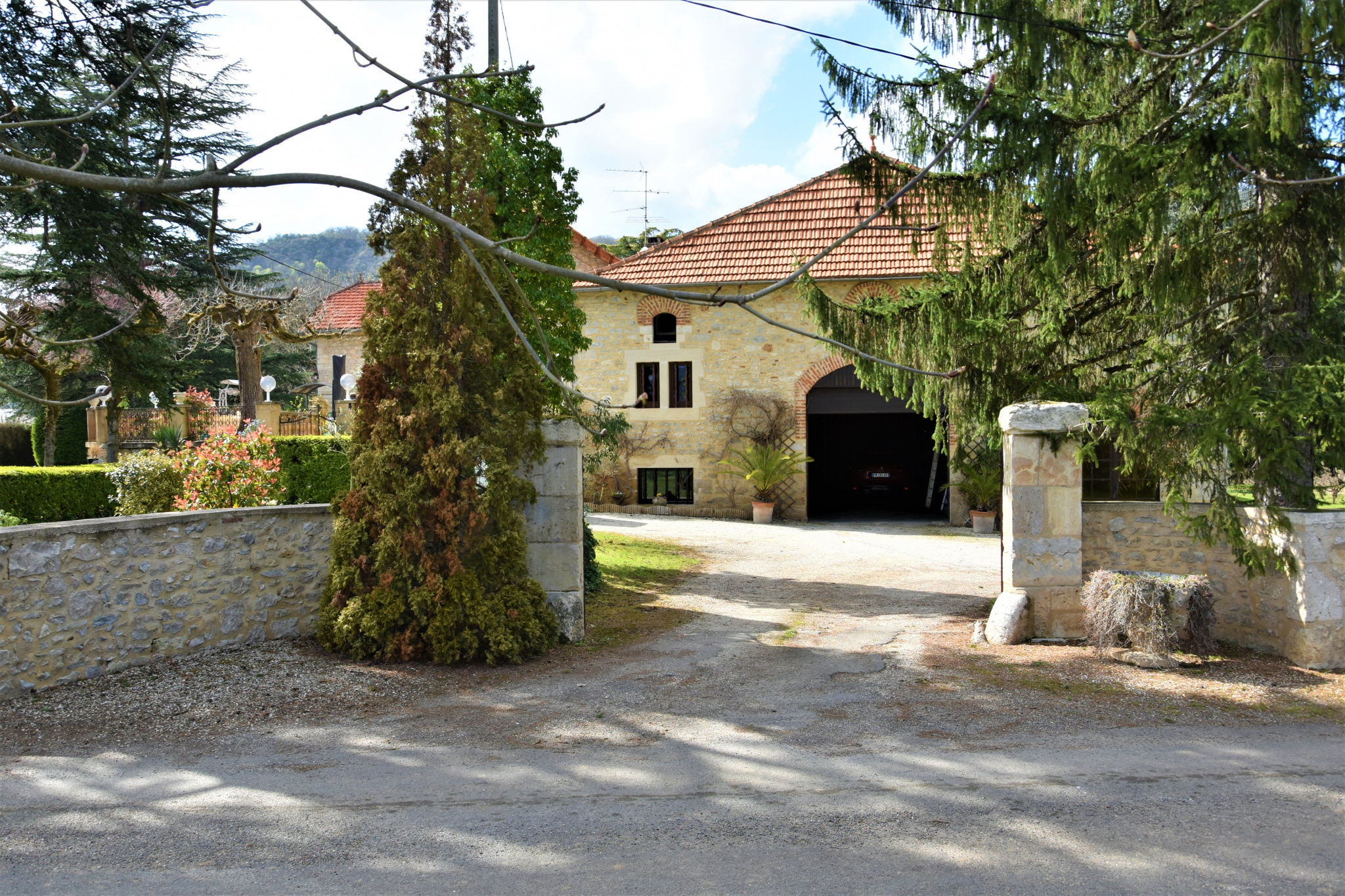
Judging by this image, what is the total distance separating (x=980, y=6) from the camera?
723cm

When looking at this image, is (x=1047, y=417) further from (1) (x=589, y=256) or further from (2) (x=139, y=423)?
(2) (x=139, y=423)

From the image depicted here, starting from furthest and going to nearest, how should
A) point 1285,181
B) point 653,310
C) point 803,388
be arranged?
1. point 653,310
2. point 803,388
3. point 1285,181

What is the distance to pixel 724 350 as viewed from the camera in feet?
60.1

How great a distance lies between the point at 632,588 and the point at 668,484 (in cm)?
878

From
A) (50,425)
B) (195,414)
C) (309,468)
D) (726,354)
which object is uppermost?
(726,354)

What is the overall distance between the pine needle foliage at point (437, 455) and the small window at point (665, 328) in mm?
11955

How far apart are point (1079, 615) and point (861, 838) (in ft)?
14.0

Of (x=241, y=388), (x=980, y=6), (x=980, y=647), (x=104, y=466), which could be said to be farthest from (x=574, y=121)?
→ (x=241, y=388)

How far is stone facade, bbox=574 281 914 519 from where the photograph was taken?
18.0 metres

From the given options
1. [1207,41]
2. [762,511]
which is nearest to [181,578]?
[1207,41]

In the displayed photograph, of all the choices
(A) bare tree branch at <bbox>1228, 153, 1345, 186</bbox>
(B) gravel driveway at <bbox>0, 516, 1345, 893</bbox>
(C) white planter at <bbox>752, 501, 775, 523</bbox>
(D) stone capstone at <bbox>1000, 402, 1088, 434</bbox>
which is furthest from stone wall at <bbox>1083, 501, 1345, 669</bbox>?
(C) white planter at <bbox>752, 501, 775, 523</bbox>

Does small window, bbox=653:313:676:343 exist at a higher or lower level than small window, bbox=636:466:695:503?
higher

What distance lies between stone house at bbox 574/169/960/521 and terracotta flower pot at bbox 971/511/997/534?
0.97 metres

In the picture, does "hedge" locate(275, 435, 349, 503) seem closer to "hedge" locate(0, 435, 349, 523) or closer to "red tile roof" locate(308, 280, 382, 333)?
"hedge" locate(0, 435, 349, 523)
